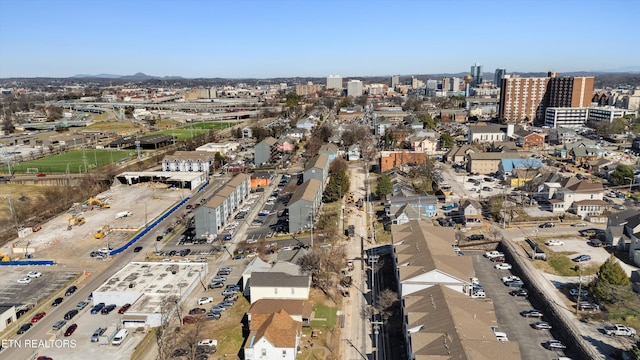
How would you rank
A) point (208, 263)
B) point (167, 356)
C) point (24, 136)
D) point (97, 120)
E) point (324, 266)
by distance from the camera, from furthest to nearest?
point (97, 120), point (24, 136), point (208, 263), point (324, 266), point (167, 356)

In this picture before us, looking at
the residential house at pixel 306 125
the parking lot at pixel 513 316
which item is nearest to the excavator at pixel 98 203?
the parking lot at pixel 513 316

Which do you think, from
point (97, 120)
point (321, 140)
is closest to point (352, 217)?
point (321, 140)

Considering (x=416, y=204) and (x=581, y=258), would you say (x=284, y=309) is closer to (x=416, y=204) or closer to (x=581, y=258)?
(x=416, y=204)

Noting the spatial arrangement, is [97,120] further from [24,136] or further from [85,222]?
[85,222]

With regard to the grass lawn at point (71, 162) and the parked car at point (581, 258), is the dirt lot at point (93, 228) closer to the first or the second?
the grass lawn at point (71, 162)

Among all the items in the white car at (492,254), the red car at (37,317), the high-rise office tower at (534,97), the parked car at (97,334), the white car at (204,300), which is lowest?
the red car at (37,317)

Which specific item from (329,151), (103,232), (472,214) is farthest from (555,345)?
(329,151)

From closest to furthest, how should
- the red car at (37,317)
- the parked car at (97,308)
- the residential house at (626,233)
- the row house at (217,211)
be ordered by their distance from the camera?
1. the red car at (37,317)
2. the parked car at (97,308)
3. the residential house at (626,233)
4. the row house at (217,211)
